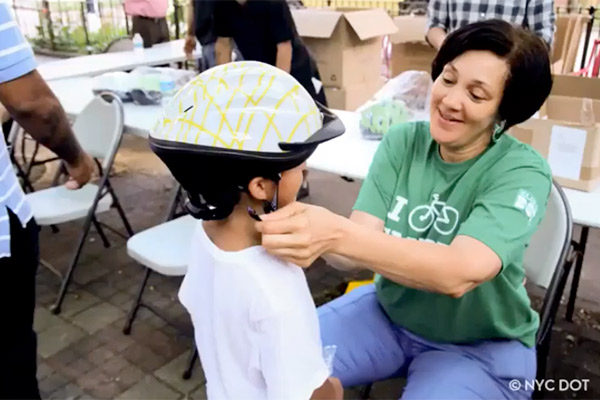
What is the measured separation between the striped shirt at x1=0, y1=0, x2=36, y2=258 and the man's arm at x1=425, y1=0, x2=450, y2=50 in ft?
7.45

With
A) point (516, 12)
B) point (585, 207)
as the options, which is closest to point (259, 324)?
point (585, 207)

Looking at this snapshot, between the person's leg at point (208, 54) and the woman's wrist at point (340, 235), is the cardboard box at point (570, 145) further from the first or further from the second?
the person's leg at point (208, 54)

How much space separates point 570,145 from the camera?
78.5 inches

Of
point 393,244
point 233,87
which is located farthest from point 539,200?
point 233,87

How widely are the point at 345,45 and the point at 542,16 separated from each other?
4.84 ft

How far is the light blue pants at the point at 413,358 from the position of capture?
135 cm

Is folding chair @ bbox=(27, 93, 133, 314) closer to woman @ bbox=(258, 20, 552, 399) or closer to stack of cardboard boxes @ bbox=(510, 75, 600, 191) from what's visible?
woman @ bbox=(258, 20, 552, 399)

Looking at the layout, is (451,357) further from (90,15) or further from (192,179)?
(90,15)

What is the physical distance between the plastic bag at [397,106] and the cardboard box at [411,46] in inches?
56.6

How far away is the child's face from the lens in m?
1.04

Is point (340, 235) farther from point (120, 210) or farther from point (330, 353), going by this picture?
point (120, 210)

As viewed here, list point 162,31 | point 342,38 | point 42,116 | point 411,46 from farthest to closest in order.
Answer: point 162,31 → point 411,46 → point 342,38 → point 42,116

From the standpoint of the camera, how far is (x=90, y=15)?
9.68 metres

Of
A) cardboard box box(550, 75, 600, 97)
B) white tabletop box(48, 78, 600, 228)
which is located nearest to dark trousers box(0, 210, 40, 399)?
white tabletop box(48, 78, 600, 228)
